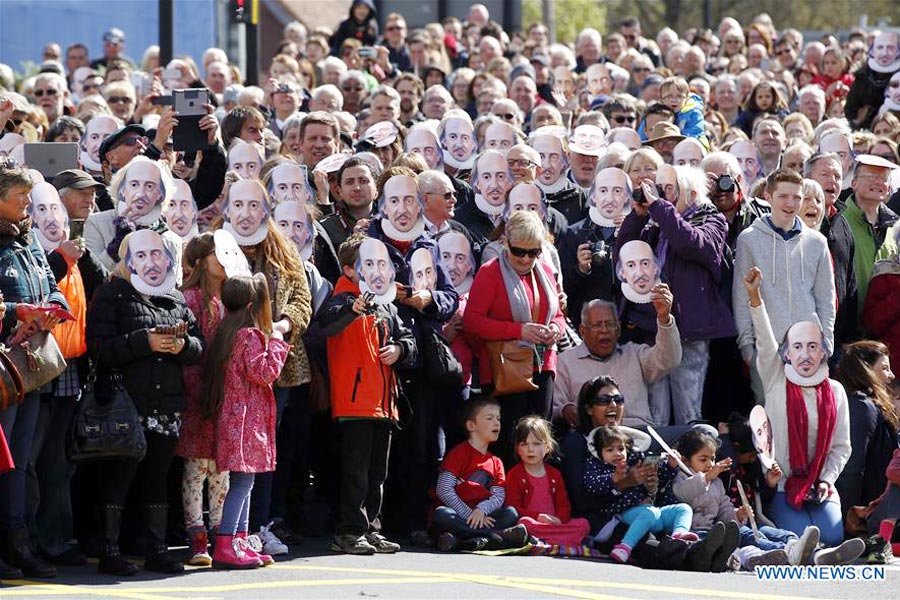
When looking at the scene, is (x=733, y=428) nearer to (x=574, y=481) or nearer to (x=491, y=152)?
(x=574, y=481)

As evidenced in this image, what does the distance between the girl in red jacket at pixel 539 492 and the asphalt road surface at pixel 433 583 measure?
261 mm

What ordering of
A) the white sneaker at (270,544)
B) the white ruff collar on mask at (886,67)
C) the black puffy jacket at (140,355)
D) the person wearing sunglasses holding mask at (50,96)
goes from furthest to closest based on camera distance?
the white ruff collar on mask at (886,67)
the person wearing sunglasses holding mask at (50,96)
the white sneaker at (270,544)
the black puffy jacket at (140,355)

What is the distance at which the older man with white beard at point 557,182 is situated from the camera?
12375 millimetres

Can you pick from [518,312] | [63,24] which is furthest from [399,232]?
[63,24]

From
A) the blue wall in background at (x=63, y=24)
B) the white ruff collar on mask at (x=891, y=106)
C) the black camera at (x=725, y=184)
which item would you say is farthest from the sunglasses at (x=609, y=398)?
the blue wall in background at (x=63, y=24)

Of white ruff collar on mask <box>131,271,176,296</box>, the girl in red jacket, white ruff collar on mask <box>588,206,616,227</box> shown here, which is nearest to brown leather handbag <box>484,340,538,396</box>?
the girl in red jacket

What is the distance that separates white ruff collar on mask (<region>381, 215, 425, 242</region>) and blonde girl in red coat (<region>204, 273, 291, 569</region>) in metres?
1.24

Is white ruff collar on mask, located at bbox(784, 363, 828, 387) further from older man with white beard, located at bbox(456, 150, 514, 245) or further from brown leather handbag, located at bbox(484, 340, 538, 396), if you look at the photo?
older man with white beard, located at bbox(456, 150, 514, 245)

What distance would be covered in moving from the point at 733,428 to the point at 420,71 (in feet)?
28.3

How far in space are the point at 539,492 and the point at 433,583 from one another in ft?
4.77

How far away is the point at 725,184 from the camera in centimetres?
1173

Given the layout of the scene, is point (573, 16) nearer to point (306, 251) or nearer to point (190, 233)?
point (306, 251)

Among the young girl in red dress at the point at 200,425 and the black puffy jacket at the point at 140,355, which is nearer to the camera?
the black puffy jacket at the point at 140,355

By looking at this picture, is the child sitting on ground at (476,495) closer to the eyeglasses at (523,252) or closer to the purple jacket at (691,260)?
the eyeglasses at (523,252)
